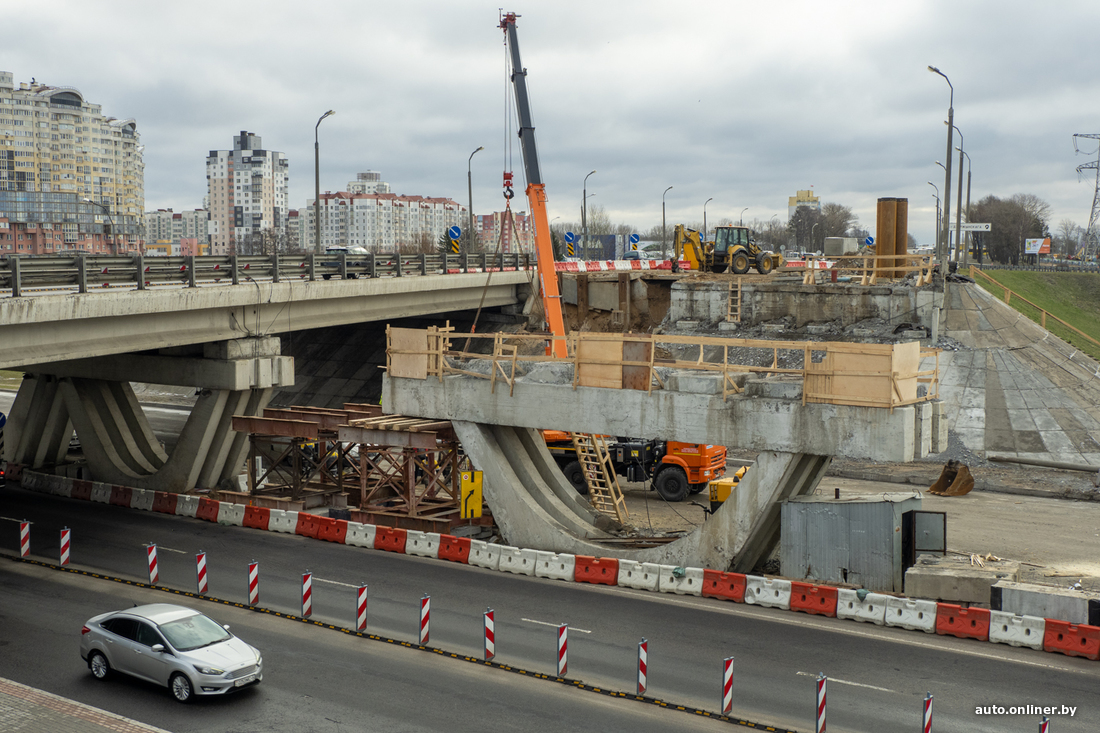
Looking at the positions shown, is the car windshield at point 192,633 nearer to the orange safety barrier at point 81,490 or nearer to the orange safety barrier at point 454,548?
the orange safety barrier at point 454,548

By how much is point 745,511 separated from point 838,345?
12.6 feet

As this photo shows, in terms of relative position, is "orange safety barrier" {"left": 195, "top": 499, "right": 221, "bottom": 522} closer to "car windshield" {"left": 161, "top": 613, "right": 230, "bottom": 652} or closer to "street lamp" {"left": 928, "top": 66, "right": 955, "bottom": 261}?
"car windshield" {"left": 161, "top": 613, "right": 230, "bottom": 652}

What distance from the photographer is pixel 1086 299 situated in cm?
7062

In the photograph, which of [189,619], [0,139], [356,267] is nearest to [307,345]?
[356,267]

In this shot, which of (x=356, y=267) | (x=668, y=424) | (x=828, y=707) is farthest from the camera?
(x=356, y=267)

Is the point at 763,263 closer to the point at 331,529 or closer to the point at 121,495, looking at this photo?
the point at 331,529

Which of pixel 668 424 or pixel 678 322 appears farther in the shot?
pixel 678 322

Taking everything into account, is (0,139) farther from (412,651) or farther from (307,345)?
(412,651)

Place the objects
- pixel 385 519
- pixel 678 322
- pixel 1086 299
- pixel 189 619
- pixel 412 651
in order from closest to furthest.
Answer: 1. pixel 189 619
2. pixel 412 651
3. pixel 385 519
4. pixel 678 322
5. pixel 1086 299

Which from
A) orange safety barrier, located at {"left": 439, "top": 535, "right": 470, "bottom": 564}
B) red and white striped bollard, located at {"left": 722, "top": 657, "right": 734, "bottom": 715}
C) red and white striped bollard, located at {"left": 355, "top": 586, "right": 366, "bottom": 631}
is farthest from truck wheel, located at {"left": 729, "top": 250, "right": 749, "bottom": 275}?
red and white striped bollard, located at {"left": 722, "top": 657, "right": 734, "bottom": 715}

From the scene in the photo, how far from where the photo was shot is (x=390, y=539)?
2328 centimetres

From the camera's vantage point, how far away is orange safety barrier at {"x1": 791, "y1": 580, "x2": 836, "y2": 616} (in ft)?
60.8

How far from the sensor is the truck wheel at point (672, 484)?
31.5 meters

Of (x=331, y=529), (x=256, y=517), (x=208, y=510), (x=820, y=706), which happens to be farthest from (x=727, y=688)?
(x=208, y=510)
